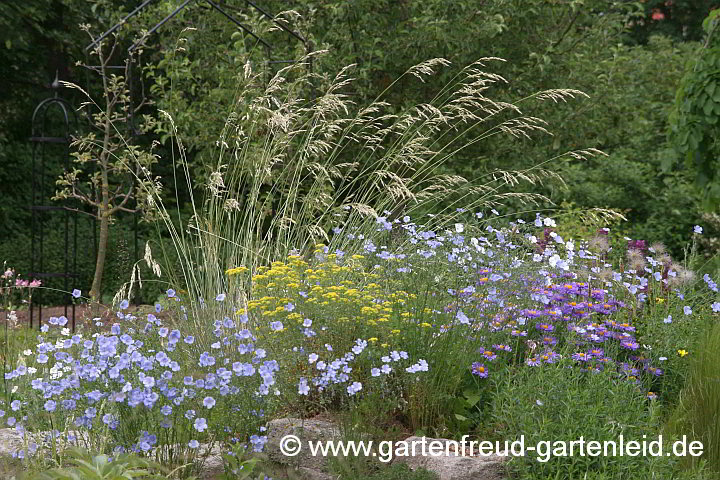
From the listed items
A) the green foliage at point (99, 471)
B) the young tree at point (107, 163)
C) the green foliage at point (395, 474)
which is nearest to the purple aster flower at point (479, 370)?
the green foliage at point (395, 474)

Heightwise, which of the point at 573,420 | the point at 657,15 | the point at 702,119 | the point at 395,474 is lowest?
the point at 395,474

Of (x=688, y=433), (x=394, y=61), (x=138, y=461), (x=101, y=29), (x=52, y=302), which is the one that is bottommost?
(x=52, y=302)

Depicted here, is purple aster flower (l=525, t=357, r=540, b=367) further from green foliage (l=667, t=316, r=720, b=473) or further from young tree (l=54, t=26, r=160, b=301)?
young tree (l=54, t=26, r=160, b=301)

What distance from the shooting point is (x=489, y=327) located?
366 cm

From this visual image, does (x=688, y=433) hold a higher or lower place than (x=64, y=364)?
lower

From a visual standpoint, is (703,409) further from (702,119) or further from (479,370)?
(702,119)

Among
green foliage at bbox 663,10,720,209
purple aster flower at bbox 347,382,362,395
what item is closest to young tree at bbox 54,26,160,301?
purple aster flower at bbox 347,382,362,395

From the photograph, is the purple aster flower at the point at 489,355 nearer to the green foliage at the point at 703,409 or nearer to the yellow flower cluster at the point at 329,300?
the yellow flower cluster at the point at 329,300

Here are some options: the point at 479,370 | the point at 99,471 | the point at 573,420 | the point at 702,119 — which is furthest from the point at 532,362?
the point at 702,119

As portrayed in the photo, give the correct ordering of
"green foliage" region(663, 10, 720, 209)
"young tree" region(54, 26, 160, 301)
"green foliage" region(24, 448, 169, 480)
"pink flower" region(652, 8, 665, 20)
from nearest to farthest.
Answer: "green foliage" region(24, 448, 169, 480)
"young tree" region(54, 26, 160, 301)
"green foliage" region(663, 10, 720, 209)
"pink flower" region(652, 8, 665, 20)

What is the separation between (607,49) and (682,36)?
944 cm

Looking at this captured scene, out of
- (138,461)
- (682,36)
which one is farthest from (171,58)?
(682,36)

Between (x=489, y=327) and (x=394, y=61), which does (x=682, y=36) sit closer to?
(x=394, y=61)

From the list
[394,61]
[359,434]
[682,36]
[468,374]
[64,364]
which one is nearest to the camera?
[359,434]
